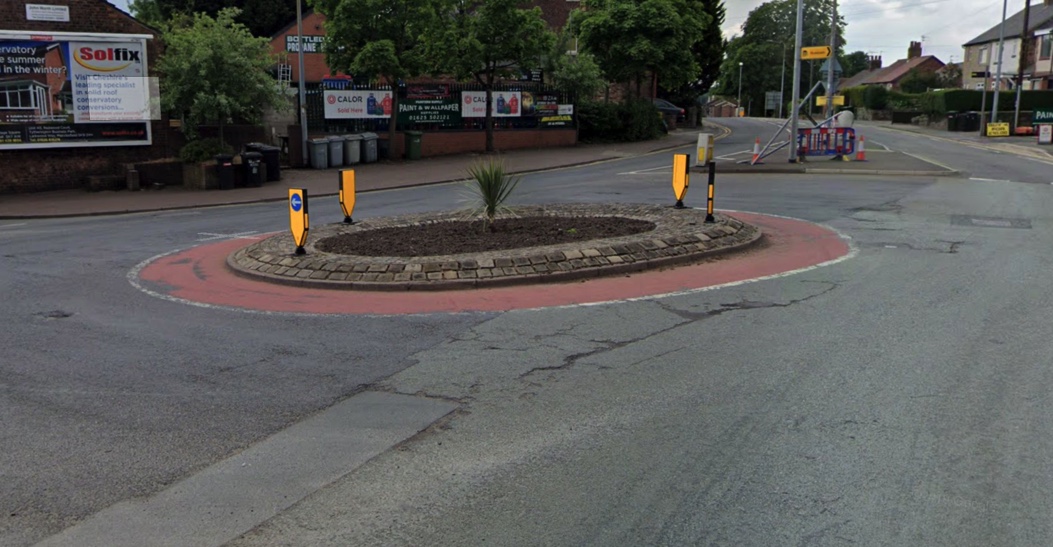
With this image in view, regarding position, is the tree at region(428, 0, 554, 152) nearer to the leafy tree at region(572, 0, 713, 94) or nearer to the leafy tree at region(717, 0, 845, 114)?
the leafy tree at region(572, 0, 713, 94)

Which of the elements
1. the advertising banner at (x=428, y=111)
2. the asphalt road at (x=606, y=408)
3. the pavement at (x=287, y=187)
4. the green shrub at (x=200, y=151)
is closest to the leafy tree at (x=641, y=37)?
the pavement at (x=287, y=187)

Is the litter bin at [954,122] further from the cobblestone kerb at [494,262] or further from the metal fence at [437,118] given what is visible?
the cobblestone kerb at [494,262]

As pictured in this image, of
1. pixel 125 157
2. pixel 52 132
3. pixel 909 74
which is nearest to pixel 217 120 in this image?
pixel 125 157

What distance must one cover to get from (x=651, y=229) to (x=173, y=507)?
28.2ft

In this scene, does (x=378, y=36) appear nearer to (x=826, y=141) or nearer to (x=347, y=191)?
(x=826, y=141)

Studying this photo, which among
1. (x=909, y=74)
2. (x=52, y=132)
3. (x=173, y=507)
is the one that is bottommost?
(x=173, y=507)

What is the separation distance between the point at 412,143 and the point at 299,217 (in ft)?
63.7

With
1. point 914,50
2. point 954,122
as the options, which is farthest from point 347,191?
point 914,50

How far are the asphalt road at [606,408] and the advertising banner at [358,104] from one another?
18.7 meters

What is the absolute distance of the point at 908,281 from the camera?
9.17 m

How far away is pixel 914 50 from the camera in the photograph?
99.8m

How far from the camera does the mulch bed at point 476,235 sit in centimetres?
1071

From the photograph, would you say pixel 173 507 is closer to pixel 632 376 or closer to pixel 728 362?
pixel 632 376

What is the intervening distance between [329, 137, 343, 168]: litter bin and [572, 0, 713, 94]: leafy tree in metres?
15.3
